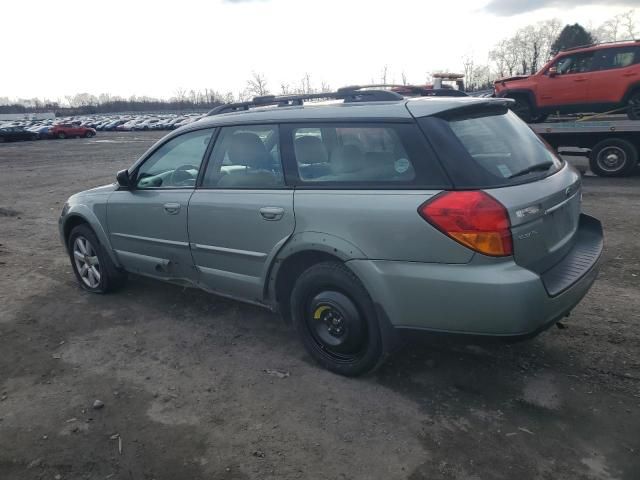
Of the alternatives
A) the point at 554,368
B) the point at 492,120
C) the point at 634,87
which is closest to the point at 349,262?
the point at 492,120

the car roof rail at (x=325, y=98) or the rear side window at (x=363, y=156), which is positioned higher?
the car roof rail at (x=325, y=98)

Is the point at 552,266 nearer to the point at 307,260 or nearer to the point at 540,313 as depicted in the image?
the point at 540,313

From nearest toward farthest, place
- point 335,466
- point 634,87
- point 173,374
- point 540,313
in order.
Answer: point 335,466, point 540,313, point 173,374, point 634,87

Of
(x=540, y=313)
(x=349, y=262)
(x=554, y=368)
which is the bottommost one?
(x=554, y=368)

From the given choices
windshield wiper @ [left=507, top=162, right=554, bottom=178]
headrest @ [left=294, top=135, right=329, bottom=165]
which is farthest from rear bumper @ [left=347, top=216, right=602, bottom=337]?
headrest @ [left=294, top=135, right=329, bottom=165]

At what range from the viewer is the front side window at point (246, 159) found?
352 centimetres

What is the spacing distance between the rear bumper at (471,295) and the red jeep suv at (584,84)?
10097mm

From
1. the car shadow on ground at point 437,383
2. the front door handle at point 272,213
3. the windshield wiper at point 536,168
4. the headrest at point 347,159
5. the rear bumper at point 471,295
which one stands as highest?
the headrest at point 347,159

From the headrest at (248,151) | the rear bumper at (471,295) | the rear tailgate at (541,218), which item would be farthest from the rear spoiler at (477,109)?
the headrest at (248,151)

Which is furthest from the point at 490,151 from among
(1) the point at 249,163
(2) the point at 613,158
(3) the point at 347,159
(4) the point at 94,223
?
(2) the point at 613,158

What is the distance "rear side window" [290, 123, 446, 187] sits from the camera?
2.87m

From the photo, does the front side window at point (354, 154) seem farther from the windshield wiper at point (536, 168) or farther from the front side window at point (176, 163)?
the front side window at point (176, 163)

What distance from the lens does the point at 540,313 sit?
8.87ft

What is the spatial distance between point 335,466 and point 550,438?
1141 millimetres
